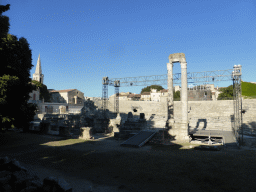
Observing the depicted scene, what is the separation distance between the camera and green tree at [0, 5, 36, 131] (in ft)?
35.8

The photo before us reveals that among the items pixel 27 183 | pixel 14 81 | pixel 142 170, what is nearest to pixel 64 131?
pixel 14 81

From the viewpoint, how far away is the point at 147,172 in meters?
7.28

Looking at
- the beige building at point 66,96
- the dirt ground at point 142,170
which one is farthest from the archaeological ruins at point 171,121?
the beige building at point 66,96

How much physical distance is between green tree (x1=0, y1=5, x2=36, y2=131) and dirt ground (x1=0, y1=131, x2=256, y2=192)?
2286 mm

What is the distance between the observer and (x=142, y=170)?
24.7 feet

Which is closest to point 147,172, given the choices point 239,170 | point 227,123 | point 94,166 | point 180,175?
point 180,175

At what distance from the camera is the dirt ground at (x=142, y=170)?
5.98 meters

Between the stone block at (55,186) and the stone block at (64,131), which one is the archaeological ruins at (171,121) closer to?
the stone block at (64,131)

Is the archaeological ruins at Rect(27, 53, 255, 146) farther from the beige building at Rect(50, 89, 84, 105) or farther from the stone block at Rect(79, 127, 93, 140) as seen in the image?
the beige building at Rect(50, 89, 84, 105)

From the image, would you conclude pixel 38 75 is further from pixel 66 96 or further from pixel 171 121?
pixel 171 121

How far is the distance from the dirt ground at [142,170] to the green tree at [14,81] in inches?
90.0

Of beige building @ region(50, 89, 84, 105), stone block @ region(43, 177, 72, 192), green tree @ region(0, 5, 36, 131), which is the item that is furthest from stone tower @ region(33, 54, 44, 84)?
stone block @ region(43, 177, 72, 192)

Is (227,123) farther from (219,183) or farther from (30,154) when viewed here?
(30,154)

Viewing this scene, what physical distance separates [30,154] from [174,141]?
11314 millimetres
